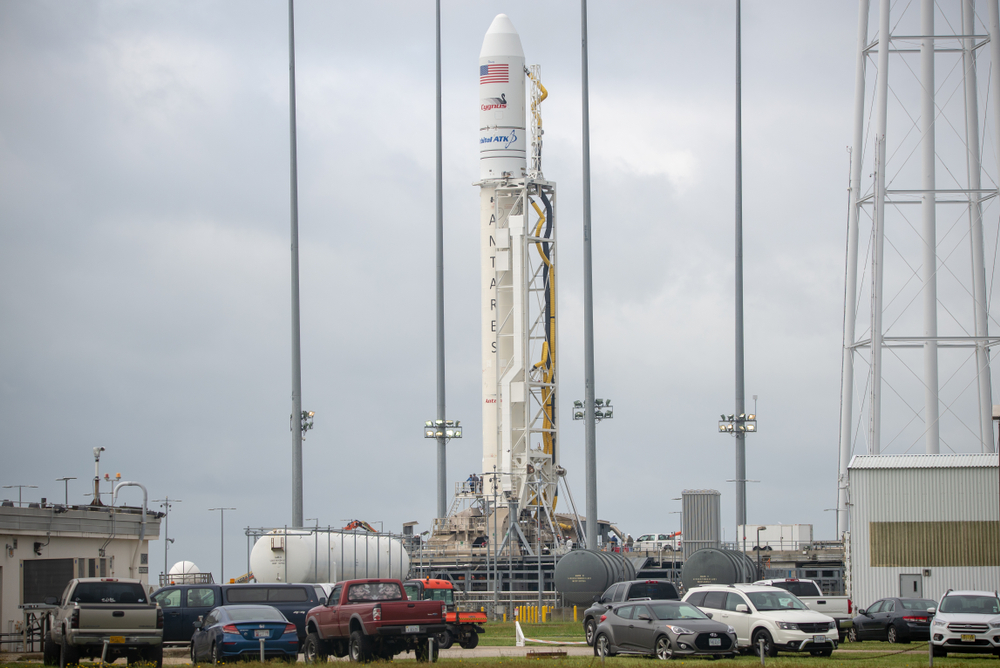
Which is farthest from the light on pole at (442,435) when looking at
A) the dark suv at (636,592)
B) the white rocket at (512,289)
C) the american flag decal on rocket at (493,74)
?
the dark suv at (636,592)

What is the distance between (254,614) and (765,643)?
1109cm

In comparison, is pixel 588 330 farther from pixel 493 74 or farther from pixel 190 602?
pixel 190 602

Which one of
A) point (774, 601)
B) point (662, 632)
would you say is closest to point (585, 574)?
point (774, 601)

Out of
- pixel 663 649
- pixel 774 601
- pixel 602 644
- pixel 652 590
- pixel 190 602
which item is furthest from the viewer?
pixel 652 590

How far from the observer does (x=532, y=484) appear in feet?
212

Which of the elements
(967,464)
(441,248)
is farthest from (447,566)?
(967,464)

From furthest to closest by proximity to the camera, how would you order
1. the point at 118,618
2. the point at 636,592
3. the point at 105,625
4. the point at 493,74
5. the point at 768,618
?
the point at 493,74 → the point at 636,592 → the point at 768,618 → the point at 118,618 → the point at 105,625

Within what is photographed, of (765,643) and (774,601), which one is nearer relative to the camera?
(765,643)

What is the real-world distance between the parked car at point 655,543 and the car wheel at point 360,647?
36350 millimetres

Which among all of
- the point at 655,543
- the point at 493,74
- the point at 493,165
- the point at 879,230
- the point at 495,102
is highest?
the point at 493,74

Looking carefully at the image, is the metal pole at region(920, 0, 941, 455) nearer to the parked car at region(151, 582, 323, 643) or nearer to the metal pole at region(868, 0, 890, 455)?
the metal pole at region(868, 0, 890, 455)

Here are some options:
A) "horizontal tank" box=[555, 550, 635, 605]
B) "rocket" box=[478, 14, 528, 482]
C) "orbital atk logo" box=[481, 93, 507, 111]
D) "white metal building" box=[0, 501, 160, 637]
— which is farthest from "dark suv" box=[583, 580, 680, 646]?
"orbital atk logo" box=[481, 93, 507, 111]

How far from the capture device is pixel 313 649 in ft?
91.7

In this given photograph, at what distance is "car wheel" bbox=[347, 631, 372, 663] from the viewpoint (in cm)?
2642
